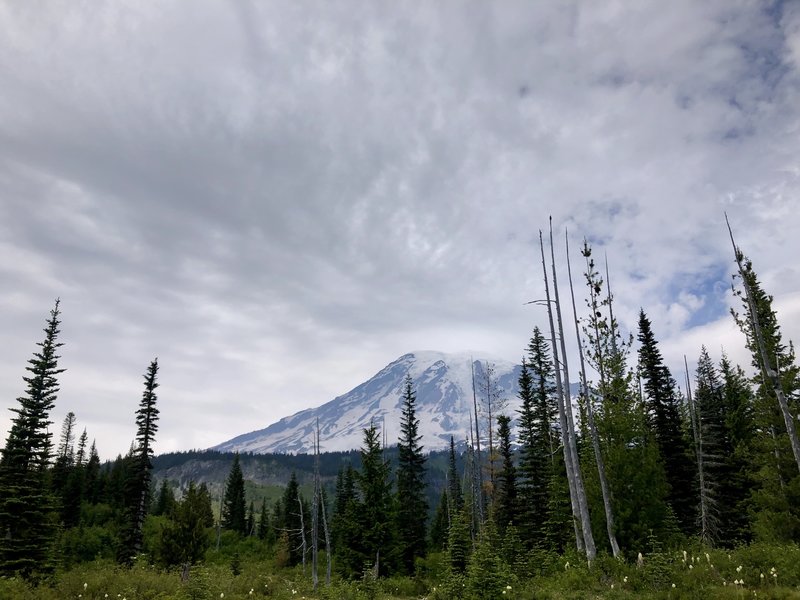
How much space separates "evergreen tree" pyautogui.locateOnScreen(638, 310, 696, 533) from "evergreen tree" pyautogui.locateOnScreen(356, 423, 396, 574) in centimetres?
1813

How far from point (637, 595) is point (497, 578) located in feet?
12.1

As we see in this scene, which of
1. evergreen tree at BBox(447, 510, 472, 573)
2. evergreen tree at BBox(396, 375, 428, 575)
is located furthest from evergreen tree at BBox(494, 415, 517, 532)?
evergreen tree at BBox(447, 510, 472, 573)

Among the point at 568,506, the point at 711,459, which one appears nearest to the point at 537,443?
the point at 568,506

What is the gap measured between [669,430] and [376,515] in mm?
21561

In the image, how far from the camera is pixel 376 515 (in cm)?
3102

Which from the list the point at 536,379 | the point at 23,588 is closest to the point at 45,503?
the point at 23,588

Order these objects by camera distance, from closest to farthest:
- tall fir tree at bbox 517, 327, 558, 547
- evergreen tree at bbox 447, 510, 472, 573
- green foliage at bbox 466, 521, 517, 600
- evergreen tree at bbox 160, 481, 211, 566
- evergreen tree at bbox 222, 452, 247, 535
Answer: green foliage at bbox 466, 521, 517, 600 → evergreen tree at bbox 447, 510, 472, 573 → evergreen tree at bbox 160, 481, 211, 566 → tall fir tree at bbox 517, 327, 558, 547 → evergreen tree at bbox 222, 452, 247, 535

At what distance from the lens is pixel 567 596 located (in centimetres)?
1355

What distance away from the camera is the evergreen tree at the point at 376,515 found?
99.6 feet

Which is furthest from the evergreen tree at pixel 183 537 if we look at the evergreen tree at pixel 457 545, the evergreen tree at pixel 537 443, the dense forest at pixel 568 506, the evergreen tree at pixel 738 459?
the evergreen tree at pixel 738 459

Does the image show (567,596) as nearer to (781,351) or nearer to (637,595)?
(637,595)

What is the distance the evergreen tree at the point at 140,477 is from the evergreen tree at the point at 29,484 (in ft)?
25.4

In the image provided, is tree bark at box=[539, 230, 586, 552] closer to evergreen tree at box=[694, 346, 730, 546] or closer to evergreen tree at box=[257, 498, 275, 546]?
evergreen tree at box=[694, 346, 730, 546]

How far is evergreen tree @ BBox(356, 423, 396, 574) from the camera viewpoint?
30344 millimetres
